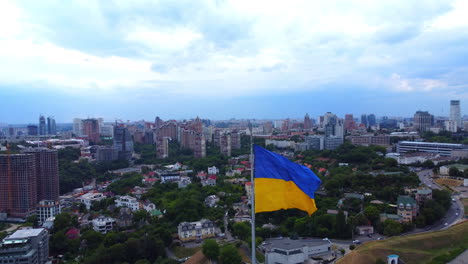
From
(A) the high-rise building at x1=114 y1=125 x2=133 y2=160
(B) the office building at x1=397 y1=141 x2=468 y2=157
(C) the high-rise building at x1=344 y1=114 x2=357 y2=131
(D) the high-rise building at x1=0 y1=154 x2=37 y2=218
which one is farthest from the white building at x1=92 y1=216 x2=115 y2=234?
(C) the high-rise building at x1=344 y1=114 x2=357 y2=131

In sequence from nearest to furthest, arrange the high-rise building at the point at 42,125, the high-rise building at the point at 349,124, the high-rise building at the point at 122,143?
the high-rise building at the point at 122,143 → the high-rise building at the point at 349,124 → the high-rise building at the point at 42,125

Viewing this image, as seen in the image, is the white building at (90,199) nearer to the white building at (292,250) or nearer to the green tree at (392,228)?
the white building at (292,250)

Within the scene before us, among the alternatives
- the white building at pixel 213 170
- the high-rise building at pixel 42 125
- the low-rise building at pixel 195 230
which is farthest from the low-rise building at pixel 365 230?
the high-rise building at pixel 42 125

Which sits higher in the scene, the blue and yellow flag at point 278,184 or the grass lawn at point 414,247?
the blue and yellow flag at point 278,184

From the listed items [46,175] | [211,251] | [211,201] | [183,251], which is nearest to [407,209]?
[211,251]

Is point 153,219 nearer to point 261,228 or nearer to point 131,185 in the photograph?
point 261,228

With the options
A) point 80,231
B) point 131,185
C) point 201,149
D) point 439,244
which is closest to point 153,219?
point 80,231

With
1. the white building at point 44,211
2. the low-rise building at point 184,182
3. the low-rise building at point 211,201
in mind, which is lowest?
the white building at point 44,211

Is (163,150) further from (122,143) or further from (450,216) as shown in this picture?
(450,216)
